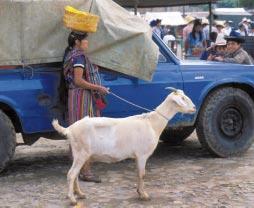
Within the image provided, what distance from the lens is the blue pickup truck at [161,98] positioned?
22.9ft

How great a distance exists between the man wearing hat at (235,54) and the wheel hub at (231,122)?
752mm

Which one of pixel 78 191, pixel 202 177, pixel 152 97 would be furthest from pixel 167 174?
pixel 78 191

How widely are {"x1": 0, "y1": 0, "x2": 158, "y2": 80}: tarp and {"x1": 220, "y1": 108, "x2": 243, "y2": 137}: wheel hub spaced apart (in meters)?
1.33

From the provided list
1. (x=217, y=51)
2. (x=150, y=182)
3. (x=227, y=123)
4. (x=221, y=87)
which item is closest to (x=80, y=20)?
(x=150, y=182)

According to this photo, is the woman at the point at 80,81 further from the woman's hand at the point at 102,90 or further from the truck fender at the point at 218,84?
the truck fender at the point at 218,84

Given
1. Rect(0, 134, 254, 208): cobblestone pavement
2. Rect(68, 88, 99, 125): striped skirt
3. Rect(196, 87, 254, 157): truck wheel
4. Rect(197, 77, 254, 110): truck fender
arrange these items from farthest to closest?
1. Rect(196, 87, 254, 157): truck wheel
2. Rect(197, 77, 254, 110): truck fender
3. Rect(68, 88, 99, 125): striped skirt
4. Rect(0, 134, 254, 208): cobblestone pavement

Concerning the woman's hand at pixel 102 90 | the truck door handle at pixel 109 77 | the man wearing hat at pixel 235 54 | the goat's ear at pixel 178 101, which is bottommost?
the goat's ear at pixel 178 101

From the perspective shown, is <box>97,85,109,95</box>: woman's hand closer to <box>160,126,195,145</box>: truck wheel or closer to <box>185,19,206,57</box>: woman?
<box>160,126,195,145</box>: truck wheel

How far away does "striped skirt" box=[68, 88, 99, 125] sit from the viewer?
6746 millimetres

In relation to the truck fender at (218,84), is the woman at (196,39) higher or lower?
higher

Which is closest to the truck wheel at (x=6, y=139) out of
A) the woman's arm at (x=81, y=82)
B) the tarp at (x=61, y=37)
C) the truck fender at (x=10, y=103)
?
the truck fender at (x=10, y=103)

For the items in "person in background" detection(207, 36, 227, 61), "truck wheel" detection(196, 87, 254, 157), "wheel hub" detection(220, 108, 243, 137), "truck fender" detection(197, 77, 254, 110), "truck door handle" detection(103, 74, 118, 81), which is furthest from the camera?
"person in background" detection(207, 36, 227, 61)

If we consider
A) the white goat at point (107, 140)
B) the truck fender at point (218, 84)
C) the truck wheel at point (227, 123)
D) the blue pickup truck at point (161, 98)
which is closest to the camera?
the white goat at point (107, 140)

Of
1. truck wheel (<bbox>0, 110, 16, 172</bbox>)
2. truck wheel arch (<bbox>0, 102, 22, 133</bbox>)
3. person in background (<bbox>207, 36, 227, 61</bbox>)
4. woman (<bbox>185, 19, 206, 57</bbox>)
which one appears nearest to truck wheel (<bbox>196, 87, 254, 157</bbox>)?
person in background (<bbox>207, 36, 227, 61</bbox>)
